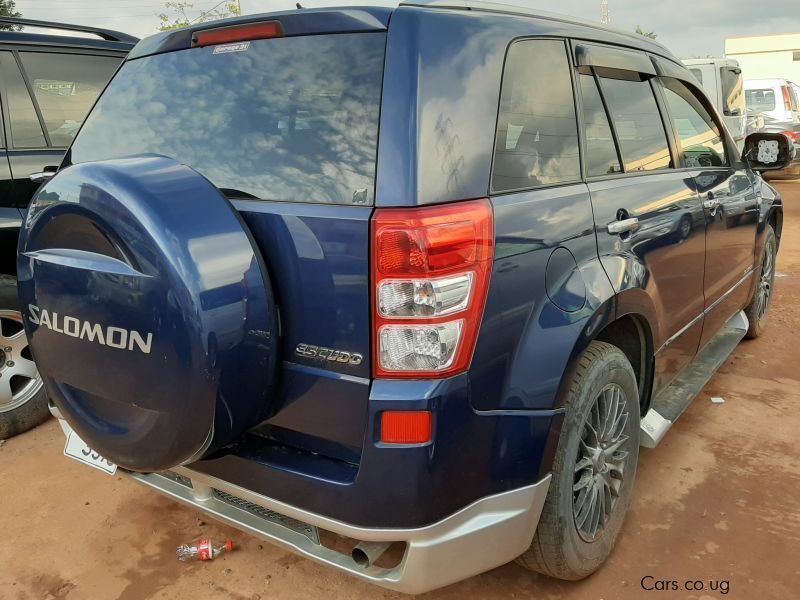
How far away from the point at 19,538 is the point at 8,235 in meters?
1.51

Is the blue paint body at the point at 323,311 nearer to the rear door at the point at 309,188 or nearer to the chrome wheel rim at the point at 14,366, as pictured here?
the rear door at the point at 309,188

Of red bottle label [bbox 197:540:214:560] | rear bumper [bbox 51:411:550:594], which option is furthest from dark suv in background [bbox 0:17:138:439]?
rear bumper [bbox 51:411:550:594]

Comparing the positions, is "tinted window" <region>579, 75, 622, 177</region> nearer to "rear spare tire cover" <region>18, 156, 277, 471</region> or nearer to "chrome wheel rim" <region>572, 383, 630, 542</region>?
"chrome wheel rim" <region>572, 383, 630, 542</region>

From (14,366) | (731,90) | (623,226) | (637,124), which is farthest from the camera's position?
(731,90)

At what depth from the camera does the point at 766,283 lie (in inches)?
189

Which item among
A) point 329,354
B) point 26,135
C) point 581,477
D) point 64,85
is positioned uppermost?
point 64,85

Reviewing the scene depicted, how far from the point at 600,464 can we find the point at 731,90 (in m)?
10.7

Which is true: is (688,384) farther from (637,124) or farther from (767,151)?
(767,151)

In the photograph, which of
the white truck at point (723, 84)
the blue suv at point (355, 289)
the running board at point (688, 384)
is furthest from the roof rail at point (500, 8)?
the white truck at point (723, 84)

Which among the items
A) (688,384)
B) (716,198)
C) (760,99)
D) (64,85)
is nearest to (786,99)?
(760,99)

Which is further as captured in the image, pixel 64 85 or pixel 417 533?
pixel 64 85

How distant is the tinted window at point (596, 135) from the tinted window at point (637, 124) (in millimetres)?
78

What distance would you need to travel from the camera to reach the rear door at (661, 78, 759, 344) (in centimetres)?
311

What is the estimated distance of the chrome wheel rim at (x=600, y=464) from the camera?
2.26 meters
